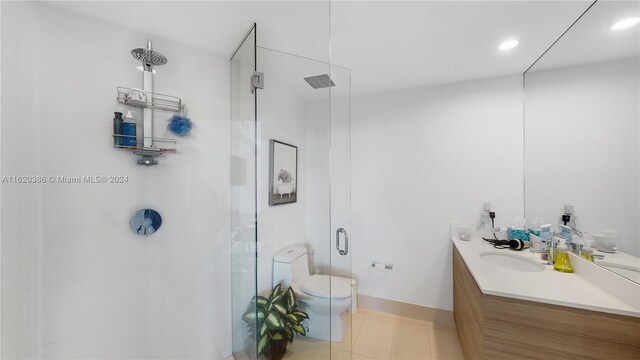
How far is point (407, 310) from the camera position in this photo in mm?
2408

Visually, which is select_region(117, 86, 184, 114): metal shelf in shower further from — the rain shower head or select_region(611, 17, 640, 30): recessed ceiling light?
select_region(611, 17, 640, 30): recessed ceiling light

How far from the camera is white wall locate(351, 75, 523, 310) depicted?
7.04ft

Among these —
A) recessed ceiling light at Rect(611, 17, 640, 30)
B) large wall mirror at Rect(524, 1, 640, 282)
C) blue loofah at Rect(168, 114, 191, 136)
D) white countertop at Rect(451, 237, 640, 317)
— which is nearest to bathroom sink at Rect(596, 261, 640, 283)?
large wall mirror at Rect(524, 1, 640, 282)

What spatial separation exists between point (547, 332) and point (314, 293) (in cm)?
131

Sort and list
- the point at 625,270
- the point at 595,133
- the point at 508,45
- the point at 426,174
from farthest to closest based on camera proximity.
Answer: the point at 426,174 → the point at 508,45 → the point at 595,133 → the point at 625,270

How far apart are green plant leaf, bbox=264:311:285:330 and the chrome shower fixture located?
5.56ft

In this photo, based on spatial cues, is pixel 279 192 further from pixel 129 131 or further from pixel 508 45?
pixel 508 45

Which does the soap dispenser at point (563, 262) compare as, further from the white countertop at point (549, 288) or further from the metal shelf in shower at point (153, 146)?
the metal shelf in shower at point (153, 146)

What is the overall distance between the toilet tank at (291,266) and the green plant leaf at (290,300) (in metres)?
0.05

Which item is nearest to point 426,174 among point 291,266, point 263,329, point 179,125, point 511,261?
point 511,261

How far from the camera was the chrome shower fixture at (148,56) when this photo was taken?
138 centimetres

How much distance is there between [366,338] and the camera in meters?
2.10

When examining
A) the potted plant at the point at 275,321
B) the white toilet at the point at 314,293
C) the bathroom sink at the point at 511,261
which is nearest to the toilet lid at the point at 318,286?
the white toilet at the point at 314,293

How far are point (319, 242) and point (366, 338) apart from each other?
3.53 feet
